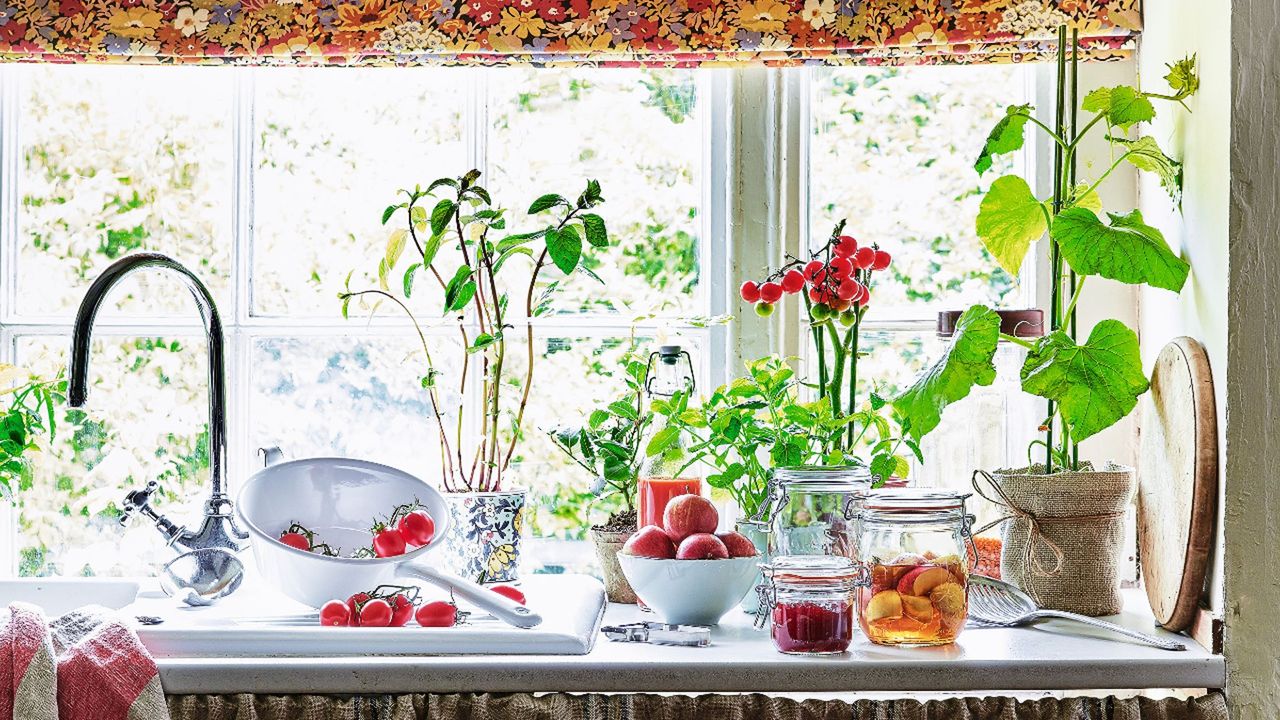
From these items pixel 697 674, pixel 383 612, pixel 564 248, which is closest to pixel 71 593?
pixel 383 612

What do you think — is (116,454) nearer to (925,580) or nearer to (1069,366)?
(925,580)

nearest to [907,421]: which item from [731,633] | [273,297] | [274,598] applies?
[731,633]

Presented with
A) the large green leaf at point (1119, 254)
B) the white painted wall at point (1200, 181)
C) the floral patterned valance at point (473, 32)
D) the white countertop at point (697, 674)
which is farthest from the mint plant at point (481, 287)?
the white painted wall at point (1200, 181)

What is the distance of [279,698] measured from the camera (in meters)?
1.34

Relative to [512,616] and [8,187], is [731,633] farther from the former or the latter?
[8,187]

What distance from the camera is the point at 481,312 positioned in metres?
1.86

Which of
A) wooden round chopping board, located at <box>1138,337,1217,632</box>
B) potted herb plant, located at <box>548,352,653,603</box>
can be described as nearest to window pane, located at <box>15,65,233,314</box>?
potted herb plant, located at <box>548,352,653,603</box>

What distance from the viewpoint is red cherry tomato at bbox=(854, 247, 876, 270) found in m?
1.64

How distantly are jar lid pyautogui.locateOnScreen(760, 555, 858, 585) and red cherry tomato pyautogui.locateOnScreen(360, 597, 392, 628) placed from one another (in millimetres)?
469

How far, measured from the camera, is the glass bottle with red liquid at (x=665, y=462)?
1.70 meters

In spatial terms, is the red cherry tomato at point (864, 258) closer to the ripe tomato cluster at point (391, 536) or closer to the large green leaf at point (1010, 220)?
the large green leaf at point (1010, 220)

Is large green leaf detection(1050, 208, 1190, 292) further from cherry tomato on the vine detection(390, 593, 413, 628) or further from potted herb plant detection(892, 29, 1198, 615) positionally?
cherry tomato on the vine detection(390, 593, 413, 628)

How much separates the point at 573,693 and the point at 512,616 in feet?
0.41

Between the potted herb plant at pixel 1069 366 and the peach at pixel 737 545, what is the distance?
0.86 ft
